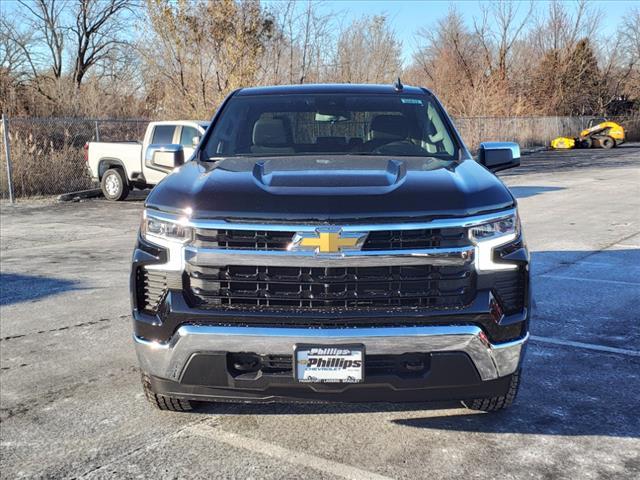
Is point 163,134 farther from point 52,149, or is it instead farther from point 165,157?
point 165,157

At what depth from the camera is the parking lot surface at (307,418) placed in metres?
3.32

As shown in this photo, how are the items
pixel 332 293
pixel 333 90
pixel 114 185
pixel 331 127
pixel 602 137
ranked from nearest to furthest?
pixel 332 293 → pixel 331 127 → pixel 333 90 → pixel 114 185 → pixel 602 137

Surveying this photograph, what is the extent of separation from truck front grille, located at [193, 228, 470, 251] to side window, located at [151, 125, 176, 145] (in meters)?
12.1

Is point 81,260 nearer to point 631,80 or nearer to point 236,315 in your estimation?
point 236,315

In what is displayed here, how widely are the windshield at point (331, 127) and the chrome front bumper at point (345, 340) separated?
1526 millimetres

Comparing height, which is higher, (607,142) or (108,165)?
(108,165)

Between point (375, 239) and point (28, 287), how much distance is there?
5435 millimetres

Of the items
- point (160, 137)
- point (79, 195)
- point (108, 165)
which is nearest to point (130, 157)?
point (108, 165)

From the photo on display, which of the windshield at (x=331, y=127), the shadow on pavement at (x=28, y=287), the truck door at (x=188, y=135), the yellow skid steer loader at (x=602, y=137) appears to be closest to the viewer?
the windshield at (x=331, y=127)

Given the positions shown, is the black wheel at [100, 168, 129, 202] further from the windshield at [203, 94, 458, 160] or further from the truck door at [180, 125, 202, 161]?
the windshield at [203, 94, 458, 160]

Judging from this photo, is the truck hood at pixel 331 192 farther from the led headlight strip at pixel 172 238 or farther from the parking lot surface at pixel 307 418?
the parking lot surface at pixel 307 418

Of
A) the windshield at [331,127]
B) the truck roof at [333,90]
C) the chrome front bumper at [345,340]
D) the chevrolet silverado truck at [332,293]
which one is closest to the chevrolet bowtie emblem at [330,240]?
the chevrolet silverado truck at [332,293]

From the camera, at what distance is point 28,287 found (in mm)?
7320

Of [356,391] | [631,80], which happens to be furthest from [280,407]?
[631,80]
